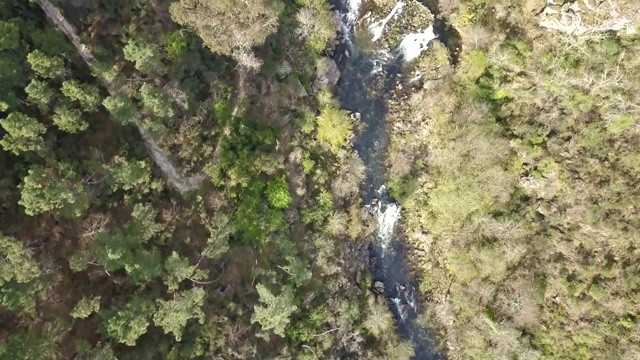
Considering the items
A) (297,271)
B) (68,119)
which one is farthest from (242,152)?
(68,119)

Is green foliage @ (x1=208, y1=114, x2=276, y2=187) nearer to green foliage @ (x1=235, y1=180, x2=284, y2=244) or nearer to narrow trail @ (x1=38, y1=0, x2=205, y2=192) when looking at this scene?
green foliage @ (x1=235, y1=180, x2=284, y2=244)

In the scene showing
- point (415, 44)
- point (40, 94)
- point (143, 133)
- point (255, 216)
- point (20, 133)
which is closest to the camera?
point (20, 133)

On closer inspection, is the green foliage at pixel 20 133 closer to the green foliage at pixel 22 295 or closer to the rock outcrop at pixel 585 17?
the green foliage at pixel 22 295

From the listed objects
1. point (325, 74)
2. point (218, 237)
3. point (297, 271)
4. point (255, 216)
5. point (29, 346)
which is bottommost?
point (29, 346)

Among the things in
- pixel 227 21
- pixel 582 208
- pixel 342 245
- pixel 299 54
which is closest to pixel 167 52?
pixel 227 21

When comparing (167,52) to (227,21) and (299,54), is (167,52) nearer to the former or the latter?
(227,21)

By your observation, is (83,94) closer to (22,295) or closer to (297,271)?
(22,295)

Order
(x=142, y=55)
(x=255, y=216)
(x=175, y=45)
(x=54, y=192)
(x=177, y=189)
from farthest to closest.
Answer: (x=255, y=216), (x=177, y=189), (x=175, y=45), (x=142, y=55), (x=54, y=192)
